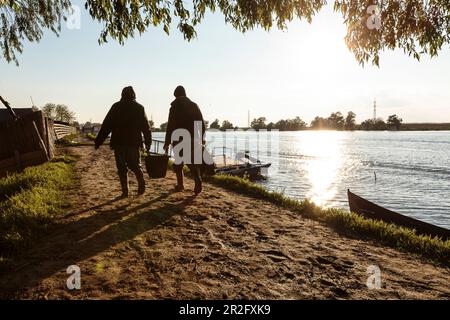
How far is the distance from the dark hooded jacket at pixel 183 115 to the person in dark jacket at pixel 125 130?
2.03 feet

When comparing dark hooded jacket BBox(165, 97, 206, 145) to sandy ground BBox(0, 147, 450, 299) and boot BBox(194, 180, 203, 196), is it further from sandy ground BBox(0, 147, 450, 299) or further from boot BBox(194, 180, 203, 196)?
sandy ground BBox(0, 147, 450, 299)

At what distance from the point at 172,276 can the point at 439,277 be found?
2.96 meters

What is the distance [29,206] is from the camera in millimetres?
5402

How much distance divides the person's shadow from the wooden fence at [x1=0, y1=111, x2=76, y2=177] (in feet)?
22.2

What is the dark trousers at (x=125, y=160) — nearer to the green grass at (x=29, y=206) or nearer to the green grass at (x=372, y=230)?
the green grass at (x=29, y=206)

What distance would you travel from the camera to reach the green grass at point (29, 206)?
163 inches

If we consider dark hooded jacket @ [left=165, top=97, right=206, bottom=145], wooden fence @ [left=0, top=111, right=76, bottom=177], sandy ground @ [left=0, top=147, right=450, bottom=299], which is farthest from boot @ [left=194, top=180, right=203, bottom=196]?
wooden fence @ [left=0, top=111, right=76, bottom=177]

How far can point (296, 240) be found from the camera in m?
4.52

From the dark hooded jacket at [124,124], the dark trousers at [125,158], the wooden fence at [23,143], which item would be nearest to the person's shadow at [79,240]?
the dark trousers at [125,158]

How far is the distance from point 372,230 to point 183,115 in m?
4.35

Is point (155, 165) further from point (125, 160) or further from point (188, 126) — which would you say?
point (188, 126)

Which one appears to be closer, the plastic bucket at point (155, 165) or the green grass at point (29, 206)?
the green grass at point (29, 206)

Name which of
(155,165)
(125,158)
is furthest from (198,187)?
(125,158)
